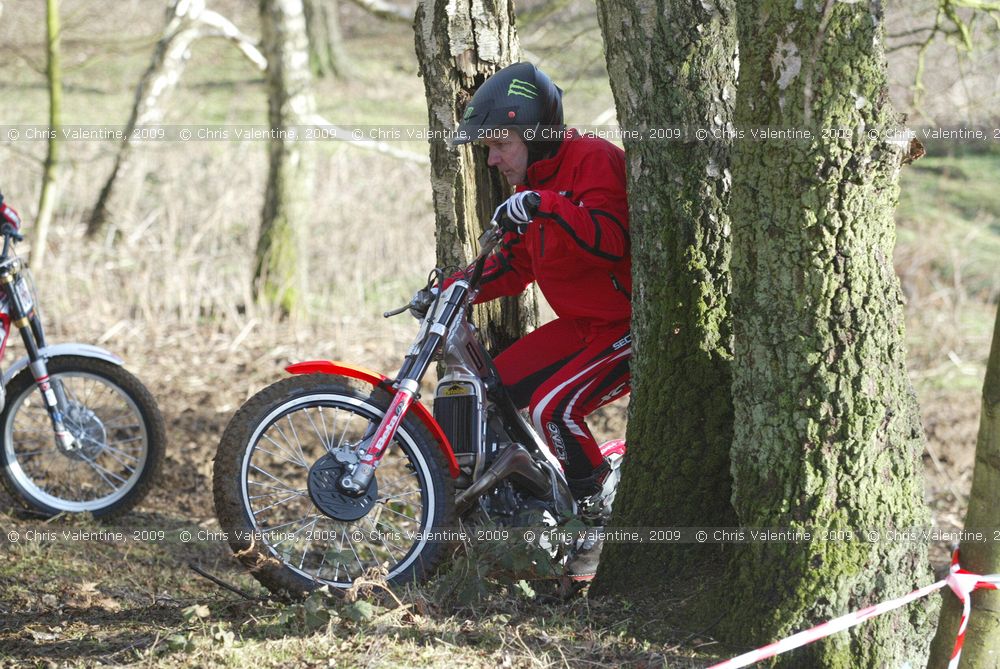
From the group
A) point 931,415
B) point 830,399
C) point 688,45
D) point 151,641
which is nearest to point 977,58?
point 931,415

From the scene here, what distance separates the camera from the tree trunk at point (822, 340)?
2.87m

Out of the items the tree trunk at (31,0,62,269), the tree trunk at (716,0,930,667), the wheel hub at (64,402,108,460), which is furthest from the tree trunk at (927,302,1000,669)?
the tree trunk at (31,0,62,269)

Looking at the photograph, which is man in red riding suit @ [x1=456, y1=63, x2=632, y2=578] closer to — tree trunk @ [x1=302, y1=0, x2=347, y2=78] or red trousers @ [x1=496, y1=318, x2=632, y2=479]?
red trousers @ [x1=496, y1=318, x2=632, y2=479]

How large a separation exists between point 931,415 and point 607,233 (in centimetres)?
509

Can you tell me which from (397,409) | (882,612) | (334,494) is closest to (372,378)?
(397,409)

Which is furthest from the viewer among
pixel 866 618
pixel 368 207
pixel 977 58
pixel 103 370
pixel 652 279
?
pixel 368 207

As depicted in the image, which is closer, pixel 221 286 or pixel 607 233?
pixel 607 233

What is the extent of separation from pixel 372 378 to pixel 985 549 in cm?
207

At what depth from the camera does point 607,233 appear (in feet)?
12.5

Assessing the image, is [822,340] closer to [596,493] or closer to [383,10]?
[596,493]

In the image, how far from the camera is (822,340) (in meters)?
2.97

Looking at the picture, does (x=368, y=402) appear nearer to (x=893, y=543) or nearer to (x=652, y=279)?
(x=652, y=279)

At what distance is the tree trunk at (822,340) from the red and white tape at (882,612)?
8cm

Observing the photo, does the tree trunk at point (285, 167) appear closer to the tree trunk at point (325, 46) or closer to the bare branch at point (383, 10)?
the bare branch at point (383, 10)
